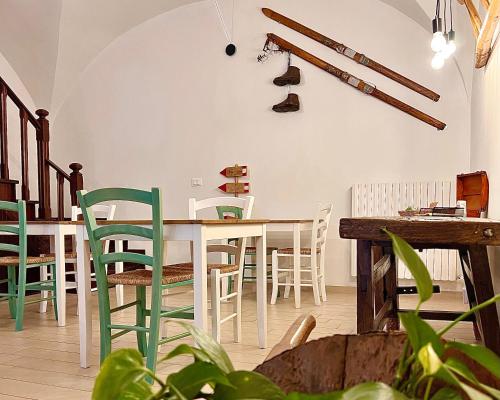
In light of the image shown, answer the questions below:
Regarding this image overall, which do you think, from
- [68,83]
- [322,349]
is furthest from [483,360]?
[68,83]

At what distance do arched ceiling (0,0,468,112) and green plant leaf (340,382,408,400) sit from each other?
17.8 ft

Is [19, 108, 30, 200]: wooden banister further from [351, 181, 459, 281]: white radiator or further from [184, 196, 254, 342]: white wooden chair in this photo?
[351, 181, 459, 281]: white radiator

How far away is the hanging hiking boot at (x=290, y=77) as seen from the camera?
16.3 feet

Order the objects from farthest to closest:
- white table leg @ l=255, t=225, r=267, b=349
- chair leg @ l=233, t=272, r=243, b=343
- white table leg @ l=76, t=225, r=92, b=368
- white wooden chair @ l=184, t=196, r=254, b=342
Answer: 1. chair leg @ l=233, t=272, r=243, b=343
2. white table leg @ l=255, t=225, r=267, b=349
3. white wooden chair @ l=184, t=196, r=254, b=342
4. white table leg @ l=76, t=225, r=92, b=368

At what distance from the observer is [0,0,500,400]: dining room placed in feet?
7.43

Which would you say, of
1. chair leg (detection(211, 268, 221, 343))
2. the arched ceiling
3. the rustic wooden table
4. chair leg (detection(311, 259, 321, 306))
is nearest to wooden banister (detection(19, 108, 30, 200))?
the arched ceiling

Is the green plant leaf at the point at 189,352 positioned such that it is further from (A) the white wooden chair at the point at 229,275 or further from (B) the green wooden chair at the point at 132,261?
(A) the white wooden chair at the point at 229,275

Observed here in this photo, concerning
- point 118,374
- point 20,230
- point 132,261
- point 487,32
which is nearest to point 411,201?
point 487,32

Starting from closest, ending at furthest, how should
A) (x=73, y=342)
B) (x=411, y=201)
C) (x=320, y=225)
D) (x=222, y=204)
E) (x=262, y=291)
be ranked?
(x=262, y=291) < (x=73, y=342) < (x=222, y=204) < (x=320, y=225) < (x=411, y=201)

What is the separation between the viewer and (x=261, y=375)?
320 millimetres

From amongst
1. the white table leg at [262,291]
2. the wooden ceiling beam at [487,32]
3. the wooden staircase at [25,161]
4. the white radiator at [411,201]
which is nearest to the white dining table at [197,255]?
the white table leg at [262,291]

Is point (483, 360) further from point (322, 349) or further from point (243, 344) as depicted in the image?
point (243, 344)

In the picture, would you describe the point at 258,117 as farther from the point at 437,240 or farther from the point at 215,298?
the point at 437,240

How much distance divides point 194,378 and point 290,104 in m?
4.81
